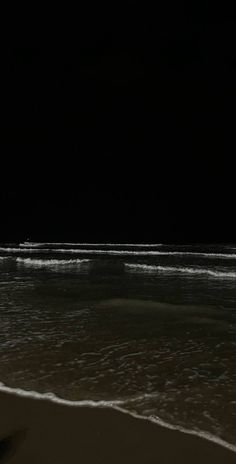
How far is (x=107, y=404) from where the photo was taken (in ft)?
15.6

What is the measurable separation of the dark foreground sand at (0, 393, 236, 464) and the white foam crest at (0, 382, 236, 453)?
7cm

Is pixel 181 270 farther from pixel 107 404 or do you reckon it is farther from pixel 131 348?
pixel 107 404

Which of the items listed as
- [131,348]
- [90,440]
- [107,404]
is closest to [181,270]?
[131,348]

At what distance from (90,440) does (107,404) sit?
0.82 m

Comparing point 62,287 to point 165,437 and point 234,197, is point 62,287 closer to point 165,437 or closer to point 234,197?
point 165,437

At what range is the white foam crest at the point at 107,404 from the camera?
398 cm

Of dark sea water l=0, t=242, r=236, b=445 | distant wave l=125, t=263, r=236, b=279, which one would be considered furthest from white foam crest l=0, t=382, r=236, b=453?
distant wave l=125, t=263, r=236, b=279

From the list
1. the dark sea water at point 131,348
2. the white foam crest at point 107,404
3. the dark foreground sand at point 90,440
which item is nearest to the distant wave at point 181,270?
the dark sea water at point 131,348

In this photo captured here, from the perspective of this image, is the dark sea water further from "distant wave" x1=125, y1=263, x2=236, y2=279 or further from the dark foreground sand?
"distant wave" x1=125, y1=263, x2=236, y2=279

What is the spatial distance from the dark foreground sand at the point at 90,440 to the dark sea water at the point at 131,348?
0.29 meters

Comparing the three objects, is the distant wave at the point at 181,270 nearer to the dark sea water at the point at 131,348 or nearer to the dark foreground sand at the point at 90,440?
the dark sea water at the point at 131,348

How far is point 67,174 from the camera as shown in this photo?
98125 mm

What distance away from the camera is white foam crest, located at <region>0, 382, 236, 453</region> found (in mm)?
3977

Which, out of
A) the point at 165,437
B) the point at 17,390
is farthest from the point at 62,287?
the point at 165,437
